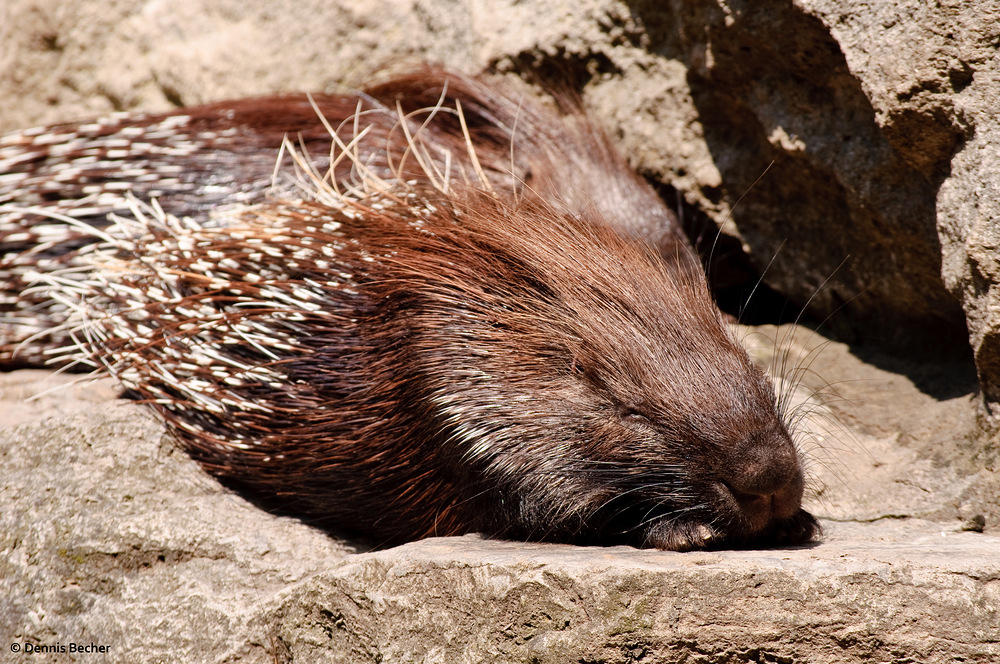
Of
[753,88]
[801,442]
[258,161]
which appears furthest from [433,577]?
[753,88]

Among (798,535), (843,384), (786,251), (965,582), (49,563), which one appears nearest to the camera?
(965,582)

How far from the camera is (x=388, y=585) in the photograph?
7.20 feet

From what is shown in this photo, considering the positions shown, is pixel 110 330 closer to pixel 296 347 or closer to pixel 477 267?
pixel 296 347

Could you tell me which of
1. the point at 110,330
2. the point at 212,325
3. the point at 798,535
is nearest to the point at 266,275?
the point at 212,325

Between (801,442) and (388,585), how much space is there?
127 cm

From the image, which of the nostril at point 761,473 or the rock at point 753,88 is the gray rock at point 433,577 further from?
the rock at point 753,88

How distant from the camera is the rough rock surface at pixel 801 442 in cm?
198

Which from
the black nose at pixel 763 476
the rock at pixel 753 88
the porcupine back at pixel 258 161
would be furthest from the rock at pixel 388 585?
the rock at pixel 753 88

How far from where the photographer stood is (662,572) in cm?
200

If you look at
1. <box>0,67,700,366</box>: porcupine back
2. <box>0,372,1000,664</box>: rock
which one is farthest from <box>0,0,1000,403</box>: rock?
<box>0,372,1000,664</box>: rock

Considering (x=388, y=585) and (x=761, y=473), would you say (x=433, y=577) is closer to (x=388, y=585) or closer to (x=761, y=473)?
(x=388, y=585)

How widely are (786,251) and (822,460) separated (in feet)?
2.76

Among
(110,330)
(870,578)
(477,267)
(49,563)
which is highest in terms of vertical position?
(477,267)

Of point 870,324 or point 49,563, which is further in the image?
point 870,324
